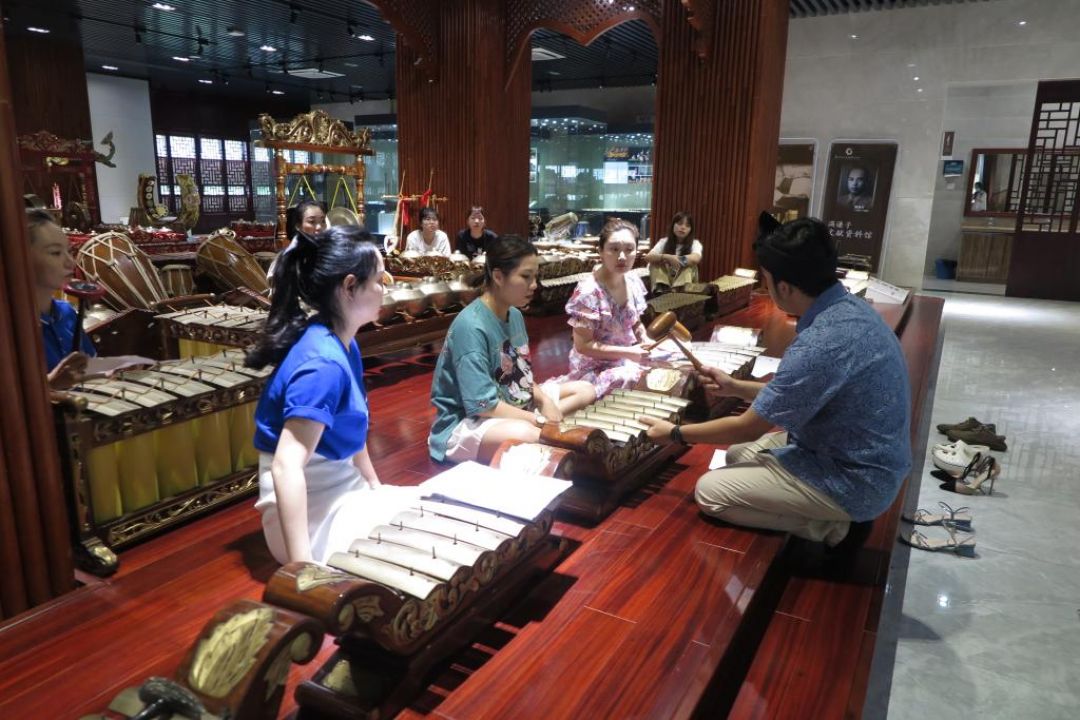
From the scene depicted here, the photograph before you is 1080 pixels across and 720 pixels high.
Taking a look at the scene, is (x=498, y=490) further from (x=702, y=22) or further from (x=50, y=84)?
(x=50, y=84)

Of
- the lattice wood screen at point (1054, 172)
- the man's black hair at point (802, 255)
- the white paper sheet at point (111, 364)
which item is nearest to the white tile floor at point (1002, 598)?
the man's black hair at point (802, 255)

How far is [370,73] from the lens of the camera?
13.7 m

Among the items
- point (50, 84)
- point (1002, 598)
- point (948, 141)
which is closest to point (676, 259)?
point (1002, 598)

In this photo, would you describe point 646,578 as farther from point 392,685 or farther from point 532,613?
point 392,685

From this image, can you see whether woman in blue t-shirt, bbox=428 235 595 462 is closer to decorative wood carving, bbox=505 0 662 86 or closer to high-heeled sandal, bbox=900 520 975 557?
high-heeled sandal, bbox=900 520 975 557

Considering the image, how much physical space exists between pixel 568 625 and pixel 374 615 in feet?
1.94

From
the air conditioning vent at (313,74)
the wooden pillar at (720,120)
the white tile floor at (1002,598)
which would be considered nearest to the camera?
the white tile floor at (1002,598)

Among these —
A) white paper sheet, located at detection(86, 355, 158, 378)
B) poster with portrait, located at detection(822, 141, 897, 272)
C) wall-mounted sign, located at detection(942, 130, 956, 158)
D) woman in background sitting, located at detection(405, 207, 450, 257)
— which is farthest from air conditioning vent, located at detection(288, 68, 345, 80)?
white paper sheet, located at detection(86, 355, 158, 378)

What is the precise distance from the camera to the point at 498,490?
2055 millimetres

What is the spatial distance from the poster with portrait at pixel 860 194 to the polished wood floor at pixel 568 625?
9322 mm

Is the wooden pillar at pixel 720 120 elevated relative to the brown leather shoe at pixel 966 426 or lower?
elevated

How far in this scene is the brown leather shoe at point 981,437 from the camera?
4.43 m

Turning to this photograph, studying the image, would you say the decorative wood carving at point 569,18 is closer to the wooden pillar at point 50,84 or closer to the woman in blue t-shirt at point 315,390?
the wooden pillar at point 50,84

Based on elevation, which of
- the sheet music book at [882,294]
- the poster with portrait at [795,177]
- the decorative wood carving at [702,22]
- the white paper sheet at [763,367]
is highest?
the decorative wood carving at [702,22]
